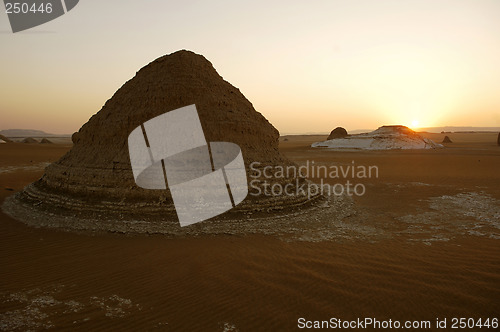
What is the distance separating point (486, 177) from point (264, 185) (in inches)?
591

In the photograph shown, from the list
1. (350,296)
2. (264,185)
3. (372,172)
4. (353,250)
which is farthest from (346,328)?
(372,172)

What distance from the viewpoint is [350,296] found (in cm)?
418

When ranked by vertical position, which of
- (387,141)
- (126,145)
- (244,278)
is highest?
A: (126,145)

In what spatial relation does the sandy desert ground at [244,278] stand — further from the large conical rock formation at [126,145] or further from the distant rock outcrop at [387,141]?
the distant rock outcrop at [387,141]

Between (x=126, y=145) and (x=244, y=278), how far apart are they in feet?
17.6

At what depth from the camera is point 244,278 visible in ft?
15.3

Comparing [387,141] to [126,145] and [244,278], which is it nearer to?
[126,145]

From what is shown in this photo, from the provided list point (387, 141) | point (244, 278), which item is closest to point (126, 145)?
point (244, 278)

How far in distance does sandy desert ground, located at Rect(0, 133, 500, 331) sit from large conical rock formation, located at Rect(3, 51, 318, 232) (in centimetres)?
109

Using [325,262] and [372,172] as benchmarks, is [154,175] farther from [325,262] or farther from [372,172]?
[372,172]

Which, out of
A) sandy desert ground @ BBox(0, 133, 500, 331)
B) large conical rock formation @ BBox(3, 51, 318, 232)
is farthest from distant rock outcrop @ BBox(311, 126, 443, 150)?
sandy desert ground @ BBox(0, 133, 500, 331)

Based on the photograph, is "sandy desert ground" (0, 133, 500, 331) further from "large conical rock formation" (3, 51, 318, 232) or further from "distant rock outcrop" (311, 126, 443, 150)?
"distant rock outcrop" (311, 126, 443, 150)

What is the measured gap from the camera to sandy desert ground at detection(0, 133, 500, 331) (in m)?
3.71

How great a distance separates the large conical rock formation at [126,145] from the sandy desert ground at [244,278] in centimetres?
109
